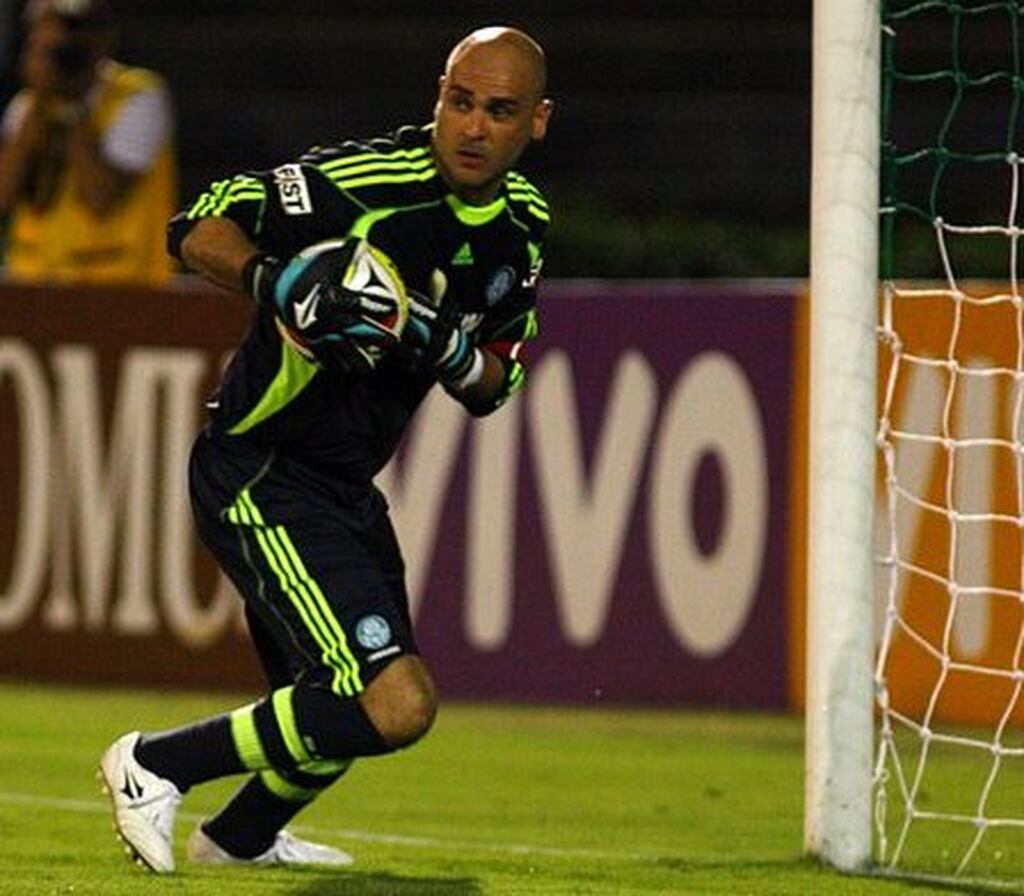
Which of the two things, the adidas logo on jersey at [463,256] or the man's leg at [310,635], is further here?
the adidas logo on jersey at [463,256]

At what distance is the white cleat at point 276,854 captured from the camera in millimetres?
7387

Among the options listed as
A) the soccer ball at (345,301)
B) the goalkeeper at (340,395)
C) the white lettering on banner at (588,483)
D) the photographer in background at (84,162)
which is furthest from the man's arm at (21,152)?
the soccer ball at (345,301)

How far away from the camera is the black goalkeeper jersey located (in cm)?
693

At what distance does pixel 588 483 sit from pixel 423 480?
533 mm

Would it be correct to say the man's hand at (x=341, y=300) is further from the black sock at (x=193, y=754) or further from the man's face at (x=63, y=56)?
the man's face at (x=63, y=56)

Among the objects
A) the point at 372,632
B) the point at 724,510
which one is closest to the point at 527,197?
the point at 372,632

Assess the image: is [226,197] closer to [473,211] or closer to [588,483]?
[473,211]

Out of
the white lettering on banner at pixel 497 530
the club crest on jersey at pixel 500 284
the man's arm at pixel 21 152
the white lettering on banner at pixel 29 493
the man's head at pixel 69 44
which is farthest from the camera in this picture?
the man's arm at pixel 21 152

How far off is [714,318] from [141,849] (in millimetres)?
4705

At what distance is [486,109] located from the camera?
22.6 ft

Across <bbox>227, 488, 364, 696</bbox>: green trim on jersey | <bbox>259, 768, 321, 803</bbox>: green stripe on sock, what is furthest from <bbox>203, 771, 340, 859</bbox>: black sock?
<bbox>227, 488, 364, 696</bbox>: green trim on jersey

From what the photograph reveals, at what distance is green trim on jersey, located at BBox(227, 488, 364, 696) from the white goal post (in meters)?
1.21

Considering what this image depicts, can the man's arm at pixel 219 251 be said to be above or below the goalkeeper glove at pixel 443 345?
above

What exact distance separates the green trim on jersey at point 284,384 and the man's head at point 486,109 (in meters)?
0.44
